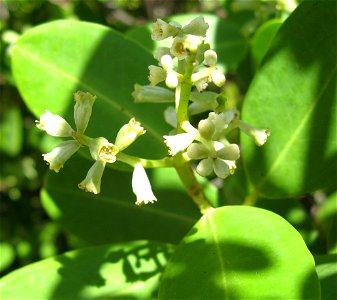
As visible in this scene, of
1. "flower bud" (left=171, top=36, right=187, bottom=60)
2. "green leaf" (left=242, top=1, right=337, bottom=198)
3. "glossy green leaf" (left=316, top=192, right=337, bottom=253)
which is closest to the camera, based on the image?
"flower bud" (left=171, top=36, right=187, bottom=60)

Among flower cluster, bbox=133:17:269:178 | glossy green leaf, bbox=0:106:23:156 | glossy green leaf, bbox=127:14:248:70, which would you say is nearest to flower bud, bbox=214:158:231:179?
flower cluster, bbox=133:17:269:178

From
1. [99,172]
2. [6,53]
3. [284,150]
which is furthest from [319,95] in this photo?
[6,53]

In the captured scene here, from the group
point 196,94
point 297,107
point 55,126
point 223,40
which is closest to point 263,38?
point 223,40

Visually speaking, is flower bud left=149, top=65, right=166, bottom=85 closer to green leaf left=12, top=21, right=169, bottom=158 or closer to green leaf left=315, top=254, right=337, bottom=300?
green leaf left=12, top=21, right=169, bottom=158

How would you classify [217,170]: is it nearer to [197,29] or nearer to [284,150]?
[197,29]

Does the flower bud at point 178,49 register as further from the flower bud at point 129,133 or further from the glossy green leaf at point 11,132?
the glossy green leaf at point 11,132

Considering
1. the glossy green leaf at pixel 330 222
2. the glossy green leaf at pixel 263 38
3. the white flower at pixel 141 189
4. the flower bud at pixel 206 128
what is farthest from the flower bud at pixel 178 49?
the glossy green leaf at pixel 330 222
